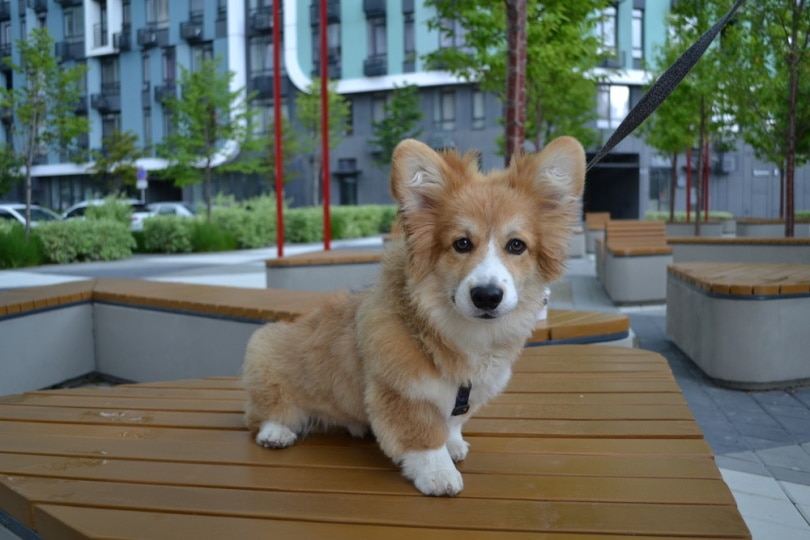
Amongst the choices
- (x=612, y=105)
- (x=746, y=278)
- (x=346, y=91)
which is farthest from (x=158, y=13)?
(x=746, y=278)

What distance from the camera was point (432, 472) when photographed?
2.14 meters

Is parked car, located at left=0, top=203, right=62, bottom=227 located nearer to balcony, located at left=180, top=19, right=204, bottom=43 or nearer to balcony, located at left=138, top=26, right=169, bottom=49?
balcony, located at left=138, top=26, right=169, bottom=49

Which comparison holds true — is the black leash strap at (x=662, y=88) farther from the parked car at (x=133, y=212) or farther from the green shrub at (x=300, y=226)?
the green shrub at (x=300, y=226)

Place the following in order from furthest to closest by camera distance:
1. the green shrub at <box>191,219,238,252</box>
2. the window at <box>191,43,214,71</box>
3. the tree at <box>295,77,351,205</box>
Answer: the tree at <box>295,77,351,205</box>, the window at <box>191,43,214,71</box>, the green shrub at <box>191,219,238,252</box>

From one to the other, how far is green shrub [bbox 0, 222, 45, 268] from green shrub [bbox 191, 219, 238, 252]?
5742 mm

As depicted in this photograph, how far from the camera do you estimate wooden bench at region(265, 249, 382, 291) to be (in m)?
9.21

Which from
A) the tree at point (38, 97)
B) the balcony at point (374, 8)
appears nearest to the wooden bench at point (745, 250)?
the tree at point (38, 97)

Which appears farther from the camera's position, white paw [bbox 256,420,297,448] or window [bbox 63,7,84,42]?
window [bbox 63,7,84,42]

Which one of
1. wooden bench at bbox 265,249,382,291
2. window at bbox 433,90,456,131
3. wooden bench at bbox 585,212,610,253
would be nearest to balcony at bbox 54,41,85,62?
wooden bench at bbox 265,249,382,291

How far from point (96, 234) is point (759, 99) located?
642 inches

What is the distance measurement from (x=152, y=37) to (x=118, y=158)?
25.3ft

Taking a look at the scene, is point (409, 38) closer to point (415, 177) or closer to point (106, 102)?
point (106, 102)

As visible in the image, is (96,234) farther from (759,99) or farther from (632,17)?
(632,17)

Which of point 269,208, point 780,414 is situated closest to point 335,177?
point 269,208
